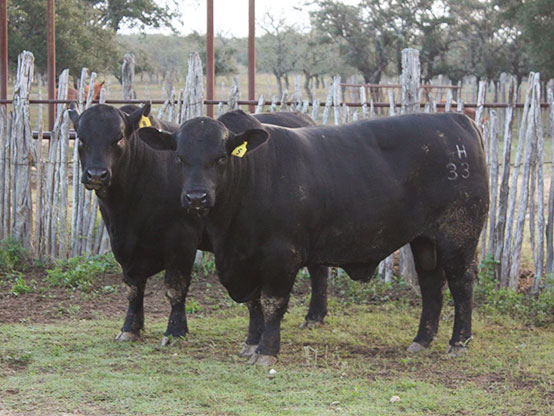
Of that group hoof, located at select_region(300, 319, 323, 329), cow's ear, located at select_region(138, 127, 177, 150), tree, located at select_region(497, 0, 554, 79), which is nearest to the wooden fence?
hoof, located at select_region(300, 319, 323, 329)

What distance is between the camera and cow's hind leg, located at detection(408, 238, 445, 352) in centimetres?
611

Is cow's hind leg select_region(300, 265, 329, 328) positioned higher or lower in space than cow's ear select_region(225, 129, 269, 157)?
lower

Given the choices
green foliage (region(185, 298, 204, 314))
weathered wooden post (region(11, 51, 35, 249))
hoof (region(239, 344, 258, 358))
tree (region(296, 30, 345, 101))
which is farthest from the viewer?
tree (region(296, 30, 345, 101))

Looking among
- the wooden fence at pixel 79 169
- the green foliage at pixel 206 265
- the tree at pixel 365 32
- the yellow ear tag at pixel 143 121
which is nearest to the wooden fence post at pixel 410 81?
the wooden fence at pixel 79 169

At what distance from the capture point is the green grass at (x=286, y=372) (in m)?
4.66

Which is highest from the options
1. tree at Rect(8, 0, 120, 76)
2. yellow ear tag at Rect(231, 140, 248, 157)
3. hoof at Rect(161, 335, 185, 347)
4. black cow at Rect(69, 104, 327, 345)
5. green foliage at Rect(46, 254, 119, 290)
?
tree at Rect(8, 0, 120, 76)

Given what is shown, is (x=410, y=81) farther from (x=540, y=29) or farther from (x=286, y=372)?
(x=540, y=29)

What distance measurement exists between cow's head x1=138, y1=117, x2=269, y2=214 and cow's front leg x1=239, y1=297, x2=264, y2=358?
995 mm

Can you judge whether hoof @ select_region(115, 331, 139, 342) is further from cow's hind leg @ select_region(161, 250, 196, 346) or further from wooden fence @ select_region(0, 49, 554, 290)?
wooden fence @ select_region(0, 49, 554, 290)

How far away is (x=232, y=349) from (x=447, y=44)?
115 ft

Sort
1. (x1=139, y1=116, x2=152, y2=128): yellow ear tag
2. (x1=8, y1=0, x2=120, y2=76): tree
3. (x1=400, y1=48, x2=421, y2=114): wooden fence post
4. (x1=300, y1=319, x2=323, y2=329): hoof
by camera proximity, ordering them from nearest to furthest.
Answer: (x1=139, y1=116, x2=152, y2=128): yellow ear tag
(x1=300, y1=319, x2=323, y2=329): hoof
(x1=400, y1=48, x2=421, y2=114): wooden fence post
(x1=8, y1=0, x2=120, y2=76): tree

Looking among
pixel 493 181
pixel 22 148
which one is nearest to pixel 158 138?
pixel 493 181

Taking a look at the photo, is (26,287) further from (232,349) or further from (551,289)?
(551,289)

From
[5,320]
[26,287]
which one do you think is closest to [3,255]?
[26,287]
